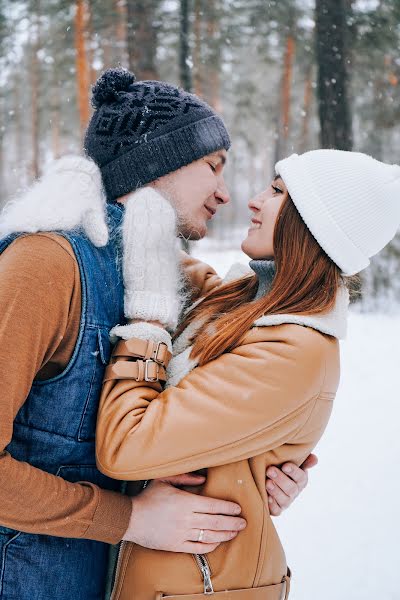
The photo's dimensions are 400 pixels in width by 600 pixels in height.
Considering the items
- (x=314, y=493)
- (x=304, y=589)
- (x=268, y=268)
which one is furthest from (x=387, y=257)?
(x=268, y=268)

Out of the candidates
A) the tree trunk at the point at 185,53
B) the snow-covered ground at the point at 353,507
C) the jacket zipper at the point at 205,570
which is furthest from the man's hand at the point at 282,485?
the tree trunk at the point at 185,53

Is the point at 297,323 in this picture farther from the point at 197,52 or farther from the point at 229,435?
the point at 197,52

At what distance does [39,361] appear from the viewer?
1.49 meters

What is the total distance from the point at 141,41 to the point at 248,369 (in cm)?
678

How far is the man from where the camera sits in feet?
4.75

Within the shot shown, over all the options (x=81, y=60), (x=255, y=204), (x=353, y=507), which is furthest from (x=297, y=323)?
(x=81, y=60)

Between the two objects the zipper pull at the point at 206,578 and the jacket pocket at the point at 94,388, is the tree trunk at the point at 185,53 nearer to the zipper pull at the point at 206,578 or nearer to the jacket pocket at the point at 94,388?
the jacket pocket at the point at 94,388

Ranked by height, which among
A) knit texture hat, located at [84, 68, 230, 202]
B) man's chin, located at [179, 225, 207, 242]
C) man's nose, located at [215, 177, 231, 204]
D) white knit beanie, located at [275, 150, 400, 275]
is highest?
knit texture hat, located at [84, 68, 230, 202]

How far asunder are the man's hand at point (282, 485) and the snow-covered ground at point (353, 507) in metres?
Answer: 2.21

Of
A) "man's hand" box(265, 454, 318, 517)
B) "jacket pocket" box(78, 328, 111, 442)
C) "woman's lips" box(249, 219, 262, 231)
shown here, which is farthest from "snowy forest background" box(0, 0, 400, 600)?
"man's hand" box(265, 454, 318, 517)

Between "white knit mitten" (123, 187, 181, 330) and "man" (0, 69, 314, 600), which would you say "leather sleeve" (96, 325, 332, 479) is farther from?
"white knit mitten" (123, 187, 181, 330)

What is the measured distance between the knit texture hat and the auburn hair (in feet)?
1.56

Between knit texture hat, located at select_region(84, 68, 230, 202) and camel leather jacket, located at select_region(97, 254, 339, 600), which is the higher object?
knit texture hat, located at select_region(84, 68, 230, 202)

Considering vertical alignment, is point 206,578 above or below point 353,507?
above
